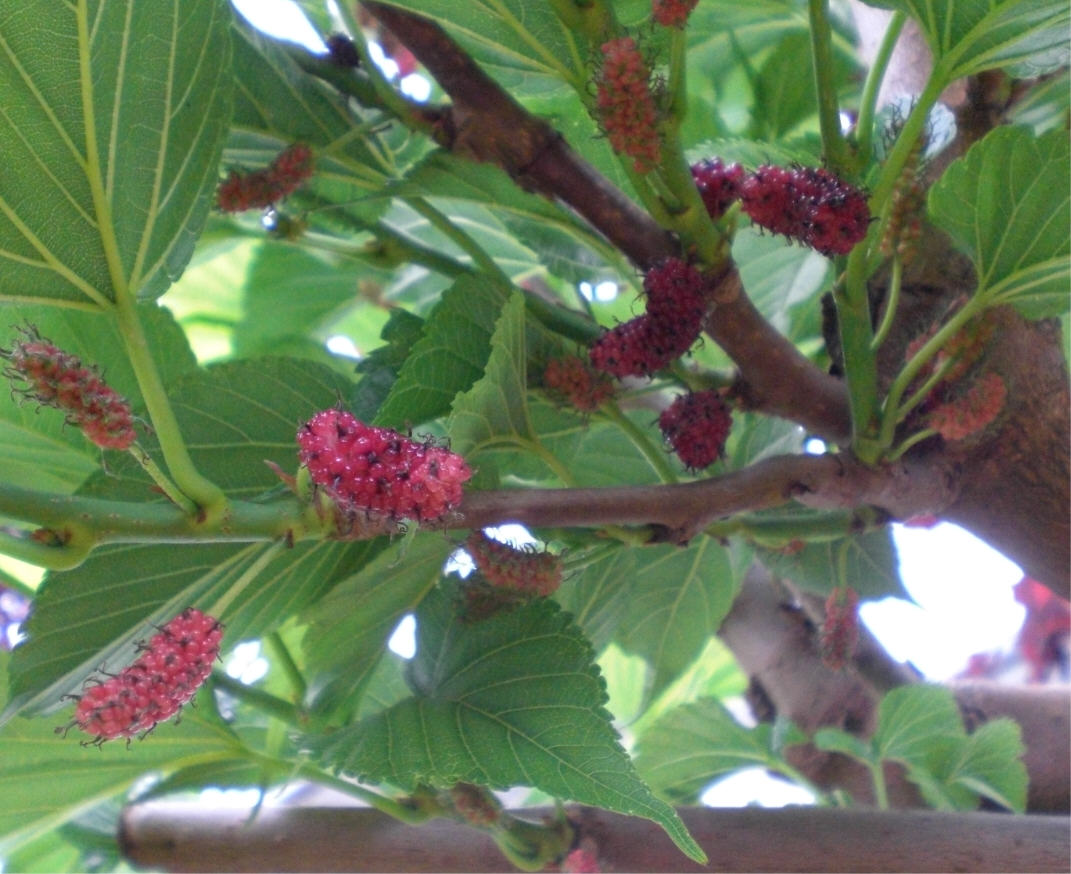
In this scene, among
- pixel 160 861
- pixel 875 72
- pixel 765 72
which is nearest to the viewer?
pixel 875 72

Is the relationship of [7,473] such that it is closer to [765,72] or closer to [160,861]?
[160,861]

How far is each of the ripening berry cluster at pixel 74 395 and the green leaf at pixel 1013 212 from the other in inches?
16.0

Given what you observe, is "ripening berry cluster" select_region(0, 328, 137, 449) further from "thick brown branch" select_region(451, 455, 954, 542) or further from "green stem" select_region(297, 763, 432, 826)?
"green stem" select_region(297, 763, 432, 826)

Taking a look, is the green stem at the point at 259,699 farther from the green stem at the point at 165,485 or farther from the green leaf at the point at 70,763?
the green stem at the point at 165,485

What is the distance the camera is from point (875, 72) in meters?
0.54

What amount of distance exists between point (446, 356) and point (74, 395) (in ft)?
0.63

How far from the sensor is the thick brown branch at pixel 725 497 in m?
0.48

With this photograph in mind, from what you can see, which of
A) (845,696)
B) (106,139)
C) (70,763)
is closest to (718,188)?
(106,139)

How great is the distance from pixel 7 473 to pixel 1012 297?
563mm

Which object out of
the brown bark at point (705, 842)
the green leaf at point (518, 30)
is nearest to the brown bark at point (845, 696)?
the brown bark at point (705, 842)

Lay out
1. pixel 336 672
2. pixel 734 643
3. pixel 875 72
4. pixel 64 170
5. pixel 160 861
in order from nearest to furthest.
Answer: pixel 64 170 → pixel 875 72 → pixel 336 672 → pixel 160 861 → pixel 734 643

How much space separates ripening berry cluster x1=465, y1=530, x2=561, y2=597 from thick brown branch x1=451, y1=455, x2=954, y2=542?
2.0 inches

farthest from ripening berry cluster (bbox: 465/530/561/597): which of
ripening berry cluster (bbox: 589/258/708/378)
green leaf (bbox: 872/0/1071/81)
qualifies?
green leaf (bbox: 872/0/1071/81)

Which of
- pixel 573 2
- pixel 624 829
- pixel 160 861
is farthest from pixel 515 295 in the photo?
pixel 160 861
